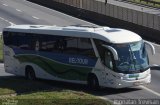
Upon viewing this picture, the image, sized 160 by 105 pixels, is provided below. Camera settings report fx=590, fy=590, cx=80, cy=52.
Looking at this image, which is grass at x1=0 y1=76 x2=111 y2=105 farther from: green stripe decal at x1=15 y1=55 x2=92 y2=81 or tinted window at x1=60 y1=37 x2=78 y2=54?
tinted window at x1=60 y1=37 x2=78 y2=54

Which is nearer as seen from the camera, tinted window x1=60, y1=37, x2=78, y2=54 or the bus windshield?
the bus windshield

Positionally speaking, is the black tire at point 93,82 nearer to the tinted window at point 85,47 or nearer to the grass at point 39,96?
the tinted window at point 85,47

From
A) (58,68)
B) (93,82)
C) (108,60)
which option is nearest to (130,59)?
(108,60)

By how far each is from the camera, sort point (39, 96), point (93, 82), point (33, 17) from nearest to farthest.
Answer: point (39, 96) → point (93, 82) → point (33, 17)

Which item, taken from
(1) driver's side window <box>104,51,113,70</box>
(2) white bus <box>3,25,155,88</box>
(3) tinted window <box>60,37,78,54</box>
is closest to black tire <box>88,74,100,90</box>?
(2) white bus <box>3,25,155,88</box>

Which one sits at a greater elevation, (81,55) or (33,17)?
(81,55)

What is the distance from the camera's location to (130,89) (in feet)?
82.7

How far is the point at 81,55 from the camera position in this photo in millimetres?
25578

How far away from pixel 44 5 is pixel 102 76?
40550 millimetres

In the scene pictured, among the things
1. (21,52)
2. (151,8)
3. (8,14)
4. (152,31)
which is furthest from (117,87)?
(151,8)

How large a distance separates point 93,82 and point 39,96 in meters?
4.57

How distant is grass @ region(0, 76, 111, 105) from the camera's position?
19.1 m

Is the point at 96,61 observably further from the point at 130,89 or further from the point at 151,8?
the point at 151,8

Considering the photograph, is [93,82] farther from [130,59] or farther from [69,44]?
[69,44]
